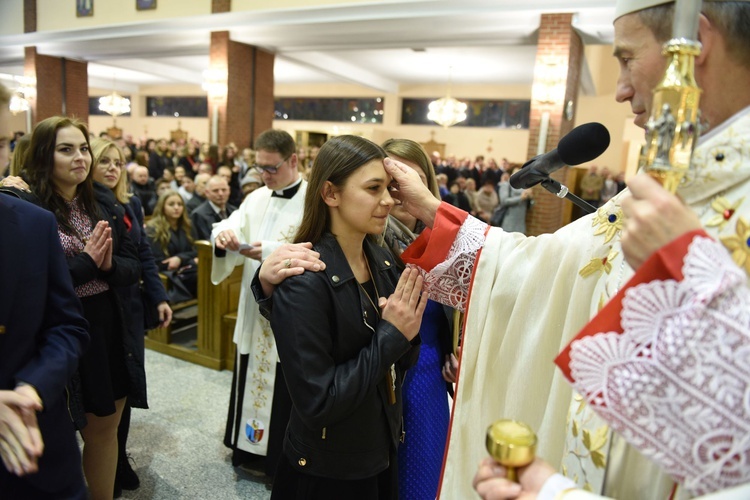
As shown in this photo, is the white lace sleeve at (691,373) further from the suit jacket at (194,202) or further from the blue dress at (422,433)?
the suit jacket at (194,202)

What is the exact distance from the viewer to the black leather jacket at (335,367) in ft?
4.36

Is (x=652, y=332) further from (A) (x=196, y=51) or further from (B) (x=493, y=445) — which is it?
(A) (x=196, y=51)

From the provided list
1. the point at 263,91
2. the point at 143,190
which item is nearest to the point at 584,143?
the point at 143,190

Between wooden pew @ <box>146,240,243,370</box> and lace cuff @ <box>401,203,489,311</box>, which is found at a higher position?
lace cuff @ <box>401,203,489,311</box>

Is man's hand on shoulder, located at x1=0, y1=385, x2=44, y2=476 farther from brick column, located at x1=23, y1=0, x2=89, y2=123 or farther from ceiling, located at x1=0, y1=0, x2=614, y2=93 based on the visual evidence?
brick column, located at x1=23, y1=0, x2=89, y2=123

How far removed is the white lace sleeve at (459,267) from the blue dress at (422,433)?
0.45 meters

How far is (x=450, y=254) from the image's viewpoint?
137cm

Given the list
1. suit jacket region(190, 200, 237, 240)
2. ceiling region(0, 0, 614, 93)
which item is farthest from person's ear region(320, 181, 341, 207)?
ceiling region(0, 0, 614, 93)

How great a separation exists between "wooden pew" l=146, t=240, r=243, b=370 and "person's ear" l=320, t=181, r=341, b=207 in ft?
8.41

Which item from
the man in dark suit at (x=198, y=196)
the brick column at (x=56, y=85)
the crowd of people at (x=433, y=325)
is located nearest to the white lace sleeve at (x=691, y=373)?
the crowd of people at (x=433, y=325)

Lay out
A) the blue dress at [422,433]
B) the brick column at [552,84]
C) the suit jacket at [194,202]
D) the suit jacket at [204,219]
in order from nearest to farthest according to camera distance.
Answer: the blue dress at [422,433]
the suit jacket at [204,219]
the suit jacket at [194,202]
the brick column at [552,84]

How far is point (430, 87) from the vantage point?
1695 cm

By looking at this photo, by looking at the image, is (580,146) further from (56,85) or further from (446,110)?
(56,85)

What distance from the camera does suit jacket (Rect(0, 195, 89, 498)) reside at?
4.13 ft
